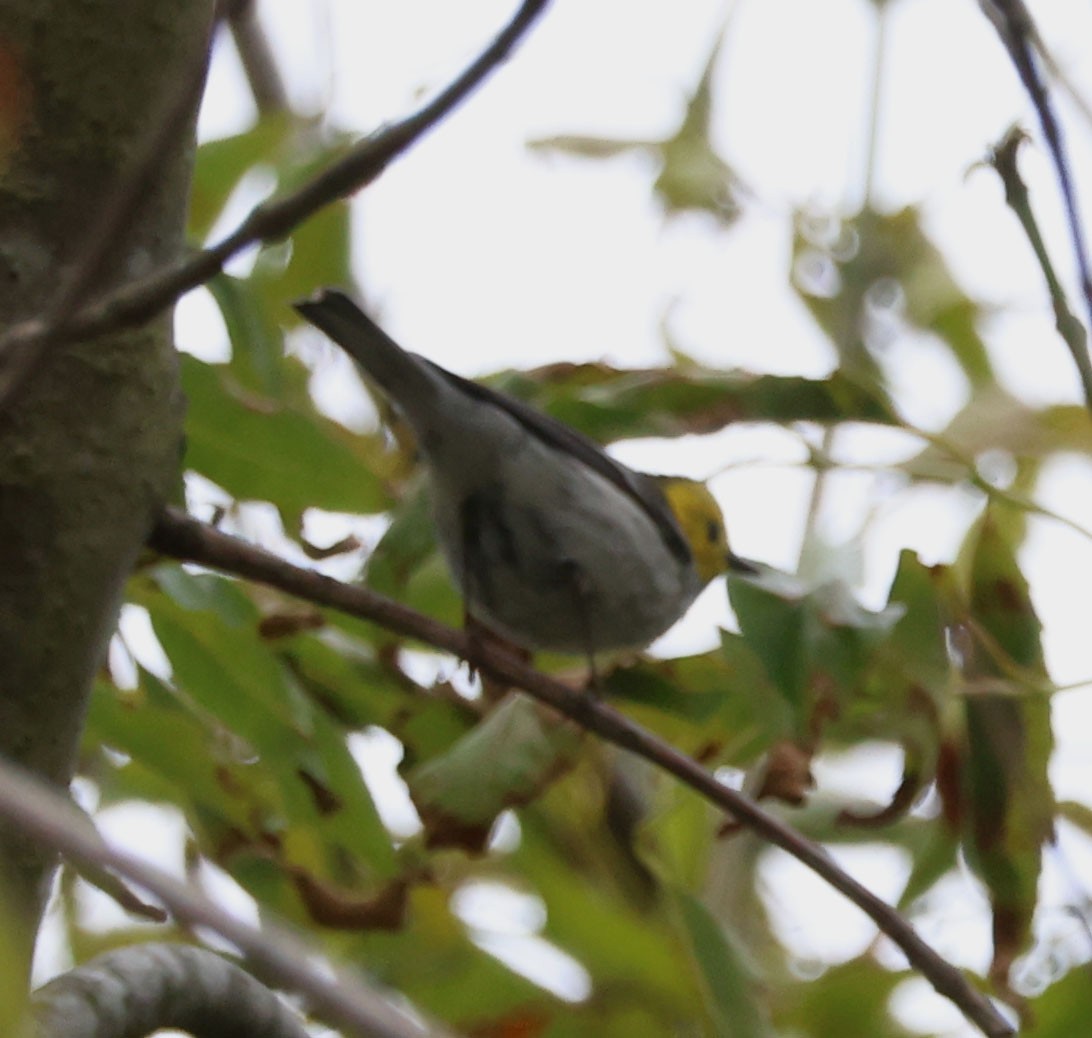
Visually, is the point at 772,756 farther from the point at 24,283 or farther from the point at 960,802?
the point at 24,283

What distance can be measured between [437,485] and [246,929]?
91.7 inches

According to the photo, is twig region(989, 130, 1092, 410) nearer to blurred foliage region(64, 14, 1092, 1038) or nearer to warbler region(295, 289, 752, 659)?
blurred foliage region(64, 14, 1092, 1038)

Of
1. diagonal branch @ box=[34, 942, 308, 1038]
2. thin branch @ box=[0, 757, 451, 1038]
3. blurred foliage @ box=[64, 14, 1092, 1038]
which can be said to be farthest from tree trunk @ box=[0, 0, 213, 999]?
thin branch @ box=[0, 757, 451, 1038]

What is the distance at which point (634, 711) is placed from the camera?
2.17 m

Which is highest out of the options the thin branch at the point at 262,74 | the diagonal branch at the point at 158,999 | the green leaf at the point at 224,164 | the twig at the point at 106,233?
the thin branch at the point at 262,74

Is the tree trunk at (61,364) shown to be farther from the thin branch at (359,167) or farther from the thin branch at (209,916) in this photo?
the thin branch at (209,916)

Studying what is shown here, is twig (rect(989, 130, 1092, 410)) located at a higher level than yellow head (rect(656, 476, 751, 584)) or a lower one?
lower

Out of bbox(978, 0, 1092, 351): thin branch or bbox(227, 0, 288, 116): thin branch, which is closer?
bbox(978, 0, 1092, 351): thin branch

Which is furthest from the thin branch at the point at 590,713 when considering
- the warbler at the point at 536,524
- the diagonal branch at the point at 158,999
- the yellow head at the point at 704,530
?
the yellow head at the point at 704,530

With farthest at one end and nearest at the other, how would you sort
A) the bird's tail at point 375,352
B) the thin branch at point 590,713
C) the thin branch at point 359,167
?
the bird's tail at point 375,352
the thin branch at point 590,713
the thin branch at point 359,167

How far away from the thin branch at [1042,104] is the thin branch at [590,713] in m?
0.60

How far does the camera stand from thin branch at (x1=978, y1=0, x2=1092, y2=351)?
1.27 m

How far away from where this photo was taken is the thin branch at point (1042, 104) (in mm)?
1274

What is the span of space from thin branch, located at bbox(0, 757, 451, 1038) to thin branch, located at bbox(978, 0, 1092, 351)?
37.7 inches
